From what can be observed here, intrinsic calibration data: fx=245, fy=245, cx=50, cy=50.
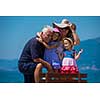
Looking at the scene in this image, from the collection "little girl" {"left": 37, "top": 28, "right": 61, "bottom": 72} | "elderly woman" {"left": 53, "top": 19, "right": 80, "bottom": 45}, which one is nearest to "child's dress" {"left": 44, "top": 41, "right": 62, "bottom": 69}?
"little girl" {"left": 37, "top": 28, "right": 61, "bottom": 72}

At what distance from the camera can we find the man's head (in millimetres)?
2293

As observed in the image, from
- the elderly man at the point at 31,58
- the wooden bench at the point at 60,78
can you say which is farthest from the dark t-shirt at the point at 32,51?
the wooden bench at the point at 60,78

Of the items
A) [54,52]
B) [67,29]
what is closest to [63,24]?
[67,29]

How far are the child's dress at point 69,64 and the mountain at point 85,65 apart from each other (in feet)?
0.15

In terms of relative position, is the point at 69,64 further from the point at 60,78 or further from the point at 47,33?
the point at 47,33

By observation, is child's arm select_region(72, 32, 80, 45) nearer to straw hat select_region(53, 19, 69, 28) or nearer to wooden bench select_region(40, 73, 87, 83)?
straw hat select_region(53, 19, 69, 28)

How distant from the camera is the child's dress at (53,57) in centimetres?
229

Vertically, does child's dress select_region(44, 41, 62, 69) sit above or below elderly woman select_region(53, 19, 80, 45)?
below

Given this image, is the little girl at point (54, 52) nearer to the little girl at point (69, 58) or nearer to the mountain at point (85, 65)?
the little girl at point (69, 58)

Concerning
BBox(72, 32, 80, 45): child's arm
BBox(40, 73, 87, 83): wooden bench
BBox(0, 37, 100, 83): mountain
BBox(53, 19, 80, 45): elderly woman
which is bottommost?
BBox(40, 73, 87, 83): wooden bench

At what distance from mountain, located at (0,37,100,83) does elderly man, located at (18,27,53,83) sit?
56mm

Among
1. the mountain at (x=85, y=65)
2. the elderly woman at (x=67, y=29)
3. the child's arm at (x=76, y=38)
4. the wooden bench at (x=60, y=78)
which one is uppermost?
the elderly woman at (x=67, y=29)
